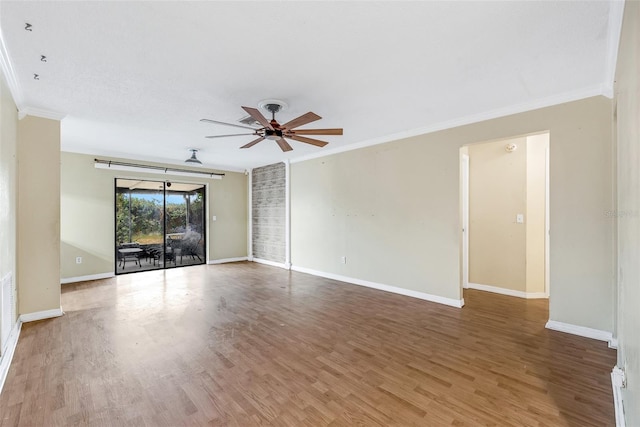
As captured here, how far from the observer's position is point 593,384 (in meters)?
2.04

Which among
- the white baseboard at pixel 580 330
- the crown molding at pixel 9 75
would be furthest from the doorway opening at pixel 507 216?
the crown molding at pixel 9 75

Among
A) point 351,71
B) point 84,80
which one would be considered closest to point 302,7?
point 351,71

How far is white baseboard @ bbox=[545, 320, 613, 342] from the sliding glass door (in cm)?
688

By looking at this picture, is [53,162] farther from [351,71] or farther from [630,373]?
[630,373]

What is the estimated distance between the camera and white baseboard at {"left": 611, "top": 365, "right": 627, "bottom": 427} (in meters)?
1.64

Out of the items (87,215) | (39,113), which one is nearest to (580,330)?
(39,113)

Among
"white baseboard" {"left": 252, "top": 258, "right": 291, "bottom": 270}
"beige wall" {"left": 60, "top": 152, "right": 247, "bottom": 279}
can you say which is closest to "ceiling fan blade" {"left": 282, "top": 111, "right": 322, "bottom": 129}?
"white baseboard" {"left": 252, "top": 258, "right": 291, "bottom": 270}

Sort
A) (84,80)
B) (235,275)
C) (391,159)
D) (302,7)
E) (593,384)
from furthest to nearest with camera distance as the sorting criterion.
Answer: (235,275) → (391,159) → (84,80) → (593,384) → (302,7)

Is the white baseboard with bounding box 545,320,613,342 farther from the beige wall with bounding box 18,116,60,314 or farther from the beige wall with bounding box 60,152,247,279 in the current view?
the beige wall with bounding box 60,152,247,279

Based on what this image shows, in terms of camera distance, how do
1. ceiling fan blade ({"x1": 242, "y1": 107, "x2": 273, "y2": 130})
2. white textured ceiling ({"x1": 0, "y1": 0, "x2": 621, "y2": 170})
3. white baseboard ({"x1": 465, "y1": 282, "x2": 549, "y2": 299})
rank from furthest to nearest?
white baseboard ({"x1": 465, "y1": 282, "x2": 549, "y2": 299}), ceiling fan blade ({"x1": 242, "y1": 107, "x2": 273, "y2": 130}), white textured ceiling ({"x1": 0, "y1": 0, "x2": 621, "y2": 170})

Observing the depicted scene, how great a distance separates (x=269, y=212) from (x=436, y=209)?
4282 mm

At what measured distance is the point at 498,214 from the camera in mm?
4398

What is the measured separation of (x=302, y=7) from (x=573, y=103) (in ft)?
10.0

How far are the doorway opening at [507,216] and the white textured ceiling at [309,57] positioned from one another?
127 cm
